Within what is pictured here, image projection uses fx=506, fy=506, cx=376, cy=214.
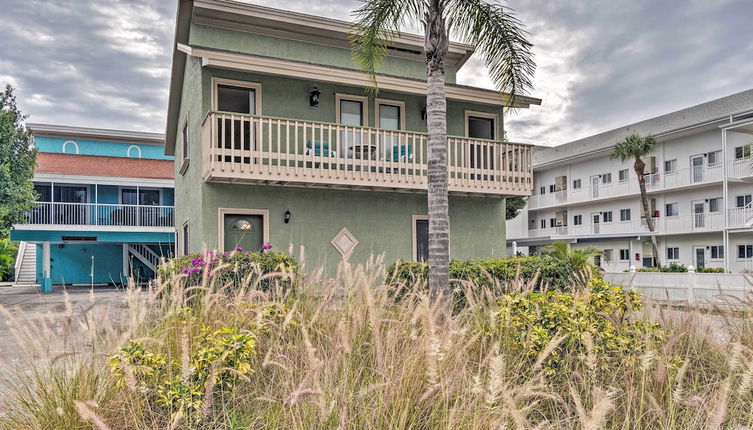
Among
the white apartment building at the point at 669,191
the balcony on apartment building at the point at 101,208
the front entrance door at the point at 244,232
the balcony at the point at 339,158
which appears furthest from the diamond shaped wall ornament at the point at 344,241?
the white apartment building at the point at 669,191

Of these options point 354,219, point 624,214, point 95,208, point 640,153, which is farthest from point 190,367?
point 624,214

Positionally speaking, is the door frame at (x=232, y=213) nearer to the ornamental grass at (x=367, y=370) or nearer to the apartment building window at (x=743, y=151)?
the ornamental grass at (x=367, y=370)

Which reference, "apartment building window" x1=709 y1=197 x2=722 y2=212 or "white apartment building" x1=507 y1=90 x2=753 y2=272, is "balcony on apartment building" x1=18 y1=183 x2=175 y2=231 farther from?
"apartment building window" x1=709 y1=197 x2=722 y2=212

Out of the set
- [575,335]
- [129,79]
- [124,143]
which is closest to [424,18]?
[575,335]

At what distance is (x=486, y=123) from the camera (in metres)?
16.5

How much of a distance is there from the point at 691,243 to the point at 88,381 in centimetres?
3410

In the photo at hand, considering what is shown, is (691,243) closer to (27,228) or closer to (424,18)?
(424,18)

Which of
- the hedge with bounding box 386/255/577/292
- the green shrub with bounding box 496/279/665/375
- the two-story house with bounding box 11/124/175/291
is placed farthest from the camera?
the two-story house with bounding box 11/124/175/291

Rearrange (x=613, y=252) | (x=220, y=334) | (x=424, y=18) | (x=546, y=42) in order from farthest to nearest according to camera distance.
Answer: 1. (x=613, y=252)
2. (x=546, y=42)
3. (x=424, y=18)
4. (x=220, y=334)

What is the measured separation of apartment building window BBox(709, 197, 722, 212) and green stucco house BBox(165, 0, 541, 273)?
795 inches

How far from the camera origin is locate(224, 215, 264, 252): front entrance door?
13.0 meters

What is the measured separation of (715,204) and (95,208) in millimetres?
33645

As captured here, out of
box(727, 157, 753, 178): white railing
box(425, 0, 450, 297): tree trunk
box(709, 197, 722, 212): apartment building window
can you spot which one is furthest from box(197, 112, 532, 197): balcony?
box(709, 197, 722, 212): apartment building window

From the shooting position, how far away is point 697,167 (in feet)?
96.5
